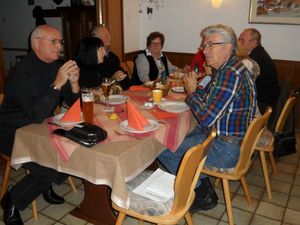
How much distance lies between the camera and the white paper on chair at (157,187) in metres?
1.50

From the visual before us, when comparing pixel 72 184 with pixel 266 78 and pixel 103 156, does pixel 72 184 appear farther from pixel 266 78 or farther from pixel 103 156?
pixel 266 78

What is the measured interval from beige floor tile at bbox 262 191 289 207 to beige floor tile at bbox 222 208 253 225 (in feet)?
0.85

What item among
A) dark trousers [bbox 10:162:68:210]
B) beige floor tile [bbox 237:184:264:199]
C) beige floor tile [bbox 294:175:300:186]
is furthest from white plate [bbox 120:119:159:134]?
beige floor tile [bbox 294:175:300:186]

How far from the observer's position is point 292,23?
135 inches

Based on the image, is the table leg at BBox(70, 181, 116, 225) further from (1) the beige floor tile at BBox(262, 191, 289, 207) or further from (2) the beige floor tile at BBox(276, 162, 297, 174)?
(2) the beige floor tile at BBox(276, 162, 297, 174)

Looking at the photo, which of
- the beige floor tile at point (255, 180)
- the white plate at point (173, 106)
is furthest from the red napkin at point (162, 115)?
the beige floor tile at point (255, 180)

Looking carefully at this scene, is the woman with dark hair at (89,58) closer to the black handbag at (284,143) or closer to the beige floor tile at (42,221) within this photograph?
the beige floor tile at (42,221)

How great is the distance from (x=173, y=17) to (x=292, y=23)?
1.49 m

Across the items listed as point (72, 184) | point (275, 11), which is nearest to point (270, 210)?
point (72, 184)

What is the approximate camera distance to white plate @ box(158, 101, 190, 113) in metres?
1.92

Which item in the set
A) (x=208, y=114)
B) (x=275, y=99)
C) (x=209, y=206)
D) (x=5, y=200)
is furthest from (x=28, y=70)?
(x=275, y=99)

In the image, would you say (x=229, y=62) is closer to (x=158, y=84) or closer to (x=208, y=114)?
(x=208, y=114)

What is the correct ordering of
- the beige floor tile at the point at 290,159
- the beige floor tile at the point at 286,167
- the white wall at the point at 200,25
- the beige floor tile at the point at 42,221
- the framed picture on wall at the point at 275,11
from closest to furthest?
1. the beige floor tile at the point at 42,221
2. the beige floor tile at the point at 286,167
3. the beige floor tile at the point at 290,159
4. the framed picture on wall at the point at 275,11
5. the white wall at the point at 200,25

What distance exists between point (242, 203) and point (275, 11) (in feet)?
7.64
